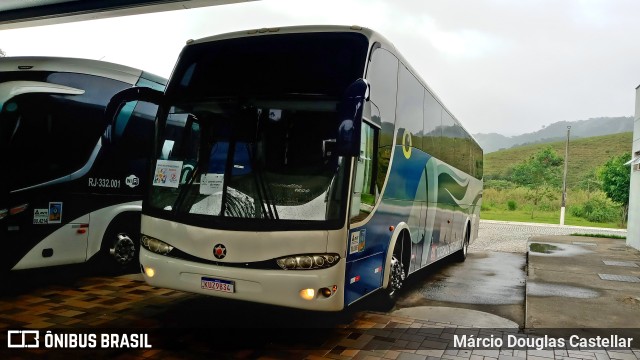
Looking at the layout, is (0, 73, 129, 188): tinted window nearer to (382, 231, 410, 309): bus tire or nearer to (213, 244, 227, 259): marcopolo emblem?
(213, 244, 227, 259): marcopolo emblem

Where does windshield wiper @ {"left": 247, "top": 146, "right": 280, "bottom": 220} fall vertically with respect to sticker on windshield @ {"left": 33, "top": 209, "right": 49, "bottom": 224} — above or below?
above

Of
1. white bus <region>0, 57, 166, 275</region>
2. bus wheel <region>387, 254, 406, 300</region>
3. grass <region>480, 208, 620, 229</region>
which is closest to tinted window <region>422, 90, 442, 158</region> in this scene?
bus wheel <region>387, 254, 406, 300</region>

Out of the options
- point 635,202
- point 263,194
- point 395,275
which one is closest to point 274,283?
point 263,194

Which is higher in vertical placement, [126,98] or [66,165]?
[126,98]

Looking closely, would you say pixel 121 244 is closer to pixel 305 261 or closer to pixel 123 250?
pixel 123 250

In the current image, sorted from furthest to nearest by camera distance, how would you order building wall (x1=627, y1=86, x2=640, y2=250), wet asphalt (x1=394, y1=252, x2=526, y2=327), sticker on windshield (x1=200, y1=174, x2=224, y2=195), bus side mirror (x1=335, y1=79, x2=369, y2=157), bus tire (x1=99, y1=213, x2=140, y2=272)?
building wall (x1=627, y1=86, x2=640, y2=250), bus tire (x1=99, y1=213, x2=140, y2=272), wet asphalt (x1=394, y1=252, x2=526, y2=327), sticker on windshield (x1=200, y1=174, x2=224, y2=195), bus side mirror (x1=335, y1=79, x2=369, y2=157)

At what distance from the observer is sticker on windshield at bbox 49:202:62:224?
Result: 6.98m

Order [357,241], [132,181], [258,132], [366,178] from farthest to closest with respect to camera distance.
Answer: [132,181], [366,178], [357,241], [258,132]

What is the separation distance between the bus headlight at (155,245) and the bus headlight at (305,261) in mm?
1351

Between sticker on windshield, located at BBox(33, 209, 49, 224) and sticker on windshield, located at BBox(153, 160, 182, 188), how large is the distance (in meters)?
2.45

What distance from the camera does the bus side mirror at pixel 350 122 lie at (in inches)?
169

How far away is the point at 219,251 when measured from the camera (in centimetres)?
496

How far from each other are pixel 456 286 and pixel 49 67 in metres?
7.63

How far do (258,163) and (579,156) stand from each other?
268 feet
